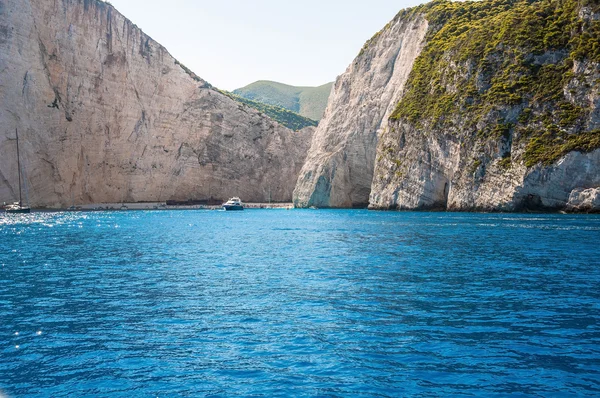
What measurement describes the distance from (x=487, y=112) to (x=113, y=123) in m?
83.7

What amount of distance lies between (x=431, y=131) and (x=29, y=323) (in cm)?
7489

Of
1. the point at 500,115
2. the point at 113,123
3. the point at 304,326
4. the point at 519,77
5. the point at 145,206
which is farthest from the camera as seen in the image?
the point at 145,206

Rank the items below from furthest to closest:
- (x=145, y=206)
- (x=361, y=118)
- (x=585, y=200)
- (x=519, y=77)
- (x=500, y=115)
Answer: (x=145, y=206), (x=361, y=118), (x=519, y=77), (x=500, y=115), (x=585, y=200)

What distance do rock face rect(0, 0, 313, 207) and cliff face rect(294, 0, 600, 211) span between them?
41.2 m

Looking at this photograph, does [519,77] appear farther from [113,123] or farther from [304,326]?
[113,123]

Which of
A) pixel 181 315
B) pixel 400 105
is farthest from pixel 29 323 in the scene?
pixel 400 105

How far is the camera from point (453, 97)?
7994 cm

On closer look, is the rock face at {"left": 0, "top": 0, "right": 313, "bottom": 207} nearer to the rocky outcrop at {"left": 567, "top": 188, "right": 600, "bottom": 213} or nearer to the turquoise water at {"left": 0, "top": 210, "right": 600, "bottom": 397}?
the turquoise water at {"left": 0, "top": 210, "right": 600, "bottom": 397}

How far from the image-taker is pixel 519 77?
7088 cm

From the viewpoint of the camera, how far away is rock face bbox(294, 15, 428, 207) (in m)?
105

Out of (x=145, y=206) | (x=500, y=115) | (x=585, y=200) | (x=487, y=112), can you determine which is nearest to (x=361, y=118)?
(x=487, y=112)

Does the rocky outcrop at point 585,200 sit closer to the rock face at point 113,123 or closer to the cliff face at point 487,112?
the cliff face at point 487,112

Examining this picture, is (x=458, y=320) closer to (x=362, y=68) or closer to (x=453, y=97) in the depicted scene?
(x=453, y=97)

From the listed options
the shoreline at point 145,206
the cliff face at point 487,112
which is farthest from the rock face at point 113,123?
the cliff face at point 487,112
